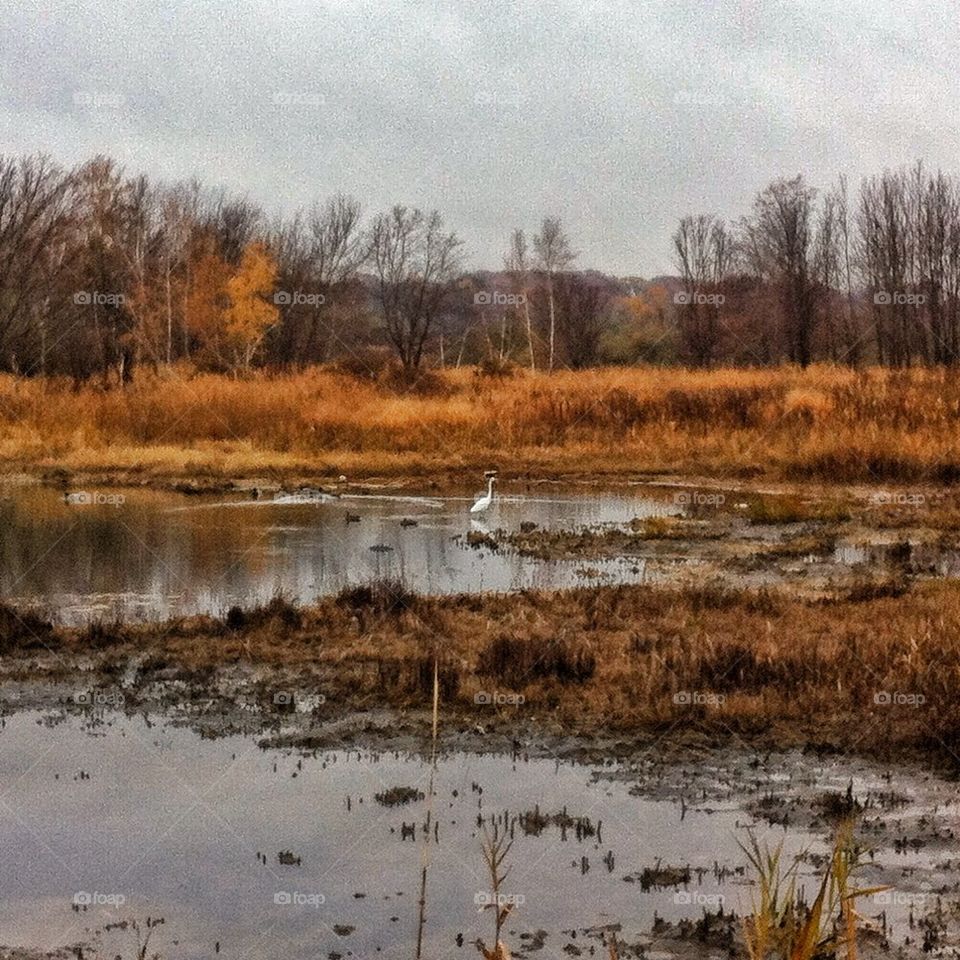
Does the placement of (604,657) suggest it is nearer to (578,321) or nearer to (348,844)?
(348,844)

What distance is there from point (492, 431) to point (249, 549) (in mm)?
12900

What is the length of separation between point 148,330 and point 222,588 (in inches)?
1441

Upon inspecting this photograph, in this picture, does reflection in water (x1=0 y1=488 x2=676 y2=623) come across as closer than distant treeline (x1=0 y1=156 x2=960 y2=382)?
Yes

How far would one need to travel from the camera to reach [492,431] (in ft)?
97.7

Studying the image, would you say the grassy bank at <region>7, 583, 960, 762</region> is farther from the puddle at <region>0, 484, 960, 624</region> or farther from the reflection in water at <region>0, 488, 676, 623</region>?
the reflection in water at <region>0, 488, 676, 623</region>

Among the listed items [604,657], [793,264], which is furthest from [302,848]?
[793,264]

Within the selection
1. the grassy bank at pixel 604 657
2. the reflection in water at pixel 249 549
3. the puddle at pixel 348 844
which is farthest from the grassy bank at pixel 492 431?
the puddle at pixel 348 844

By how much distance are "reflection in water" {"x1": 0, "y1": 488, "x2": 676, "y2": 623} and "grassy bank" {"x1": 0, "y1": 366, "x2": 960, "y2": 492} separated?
3765 mm

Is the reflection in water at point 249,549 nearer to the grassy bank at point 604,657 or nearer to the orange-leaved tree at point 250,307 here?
the grassy bank at point 604,657

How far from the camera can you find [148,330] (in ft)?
162

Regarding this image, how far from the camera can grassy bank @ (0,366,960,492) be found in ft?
87.0

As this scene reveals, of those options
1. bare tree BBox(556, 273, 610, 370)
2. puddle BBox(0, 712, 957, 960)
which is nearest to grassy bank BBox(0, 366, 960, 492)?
puddle BBox(0, 712, 957, 960)

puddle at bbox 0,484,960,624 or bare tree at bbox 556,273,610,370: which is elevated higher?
bare tree at bbox 556,273,610,370

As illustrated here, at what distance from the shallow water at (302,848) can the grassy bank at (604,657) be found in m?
1.24
